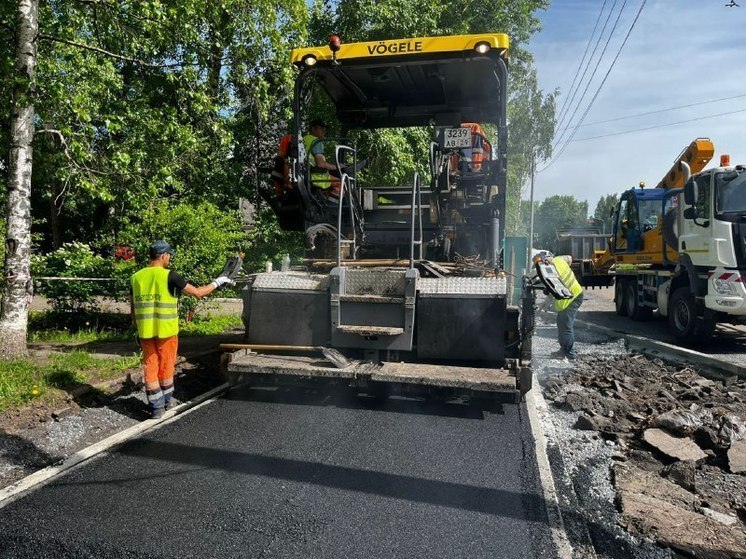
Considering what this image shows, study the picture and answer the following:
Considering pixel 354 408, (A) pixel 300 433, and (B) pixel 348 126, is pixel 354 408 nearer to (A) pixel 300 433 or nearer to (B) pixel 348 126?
(A) pixel 300 433

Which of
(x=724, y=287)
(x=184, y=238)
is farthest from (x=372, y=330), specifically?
(x=724, y=287)

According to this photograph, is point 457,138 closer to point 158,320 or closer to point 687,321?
point 158,320

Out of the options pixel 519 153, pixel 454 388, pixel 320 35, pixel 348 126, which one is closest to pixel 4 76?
pixel 348 126

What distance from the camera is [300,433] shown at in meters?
4.32

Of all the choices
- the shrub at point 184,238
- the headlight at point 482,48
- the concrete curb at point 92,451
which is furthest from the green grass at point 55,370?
the headlight at point 482,48

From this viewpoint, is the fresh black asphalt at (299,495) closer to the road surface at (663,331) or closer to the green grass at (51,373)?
the green grass at (51,373)

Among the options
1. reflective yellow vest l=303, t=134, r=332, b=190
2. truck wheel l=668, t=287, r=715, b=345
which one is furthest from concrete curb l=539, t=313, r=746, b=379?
reflective yellow vest l=303, t=134, r=332, b=190

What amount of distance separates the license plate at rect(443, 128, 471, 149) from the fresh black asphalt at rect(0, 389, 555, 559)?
8.80ft

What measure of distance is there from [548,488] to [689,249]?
23.7 feet

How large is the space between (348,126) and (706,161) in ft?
27.3

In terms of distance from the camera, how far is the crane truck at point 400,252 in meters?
4.80

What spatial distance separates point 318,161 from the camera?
6266 mm

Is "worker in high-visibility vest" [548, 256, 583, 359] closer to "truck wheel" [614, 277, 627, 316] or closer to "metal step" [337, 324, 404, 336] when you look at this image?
"metal step" [337, 324, 404, 336]

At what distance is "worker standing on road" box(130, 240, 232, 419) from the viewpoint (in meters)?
4.81
